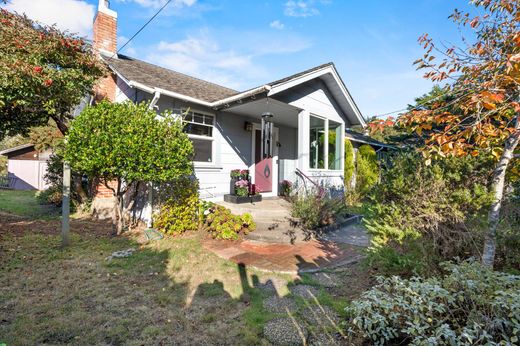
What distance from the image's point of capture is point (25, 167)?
20328 millimetres

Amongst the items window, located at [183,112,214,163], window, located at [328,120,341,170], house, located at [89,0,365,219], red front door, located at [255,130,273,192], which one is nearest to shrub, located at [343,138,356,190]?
house, located at [89,0,365,219]

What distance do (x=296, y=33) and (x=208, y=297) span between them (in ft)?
28.1

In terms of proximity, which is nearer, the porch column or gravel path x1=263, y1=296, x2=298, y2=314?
gravel path x1=263, y1=296, x2=298, y2=314

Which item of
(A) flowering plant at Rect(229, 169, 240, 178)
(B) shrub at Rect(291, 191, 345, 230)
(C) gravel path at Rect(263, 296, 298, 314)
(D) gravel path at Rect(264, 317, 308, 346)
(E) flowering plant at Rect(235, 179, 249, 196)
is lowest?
(D) gravel path at Rect(264, 317, 308, 346)

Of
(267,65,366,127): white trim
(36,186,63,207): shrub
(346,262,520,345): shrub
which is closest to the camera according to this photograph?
(346,262,520,345): shrub

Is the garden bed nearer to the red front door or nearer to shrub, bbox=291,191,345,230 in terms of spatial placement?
the red front door

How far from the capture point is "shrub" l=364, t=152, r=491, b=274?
10.3 ft

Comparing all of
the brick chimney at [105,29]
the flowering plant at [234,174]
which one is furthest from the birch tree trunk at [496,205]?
the brick chimney at [105,29]

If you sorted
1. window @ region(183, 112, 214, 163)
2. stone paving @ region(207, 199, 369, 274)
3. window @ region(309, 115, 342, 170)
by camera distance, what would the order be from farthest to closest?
window @ region(309, 115, 342, 170) < window @ region(183, 112, 214, 163) < stone paving @ region(207, 199, 369, 274)

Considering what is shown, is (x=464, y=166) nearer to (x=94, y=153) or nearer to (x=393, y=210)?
(x=393, y=210)

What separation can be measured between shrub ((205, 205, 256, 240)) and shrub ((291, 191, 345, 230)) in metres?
1.12

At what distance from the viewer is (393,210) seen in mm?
3521

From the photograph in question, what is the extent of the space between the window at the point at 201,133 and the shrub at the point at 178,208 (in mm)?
1279

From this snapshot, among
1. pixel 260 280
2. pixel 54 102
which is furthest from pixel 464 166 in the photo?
pixel 54 102
